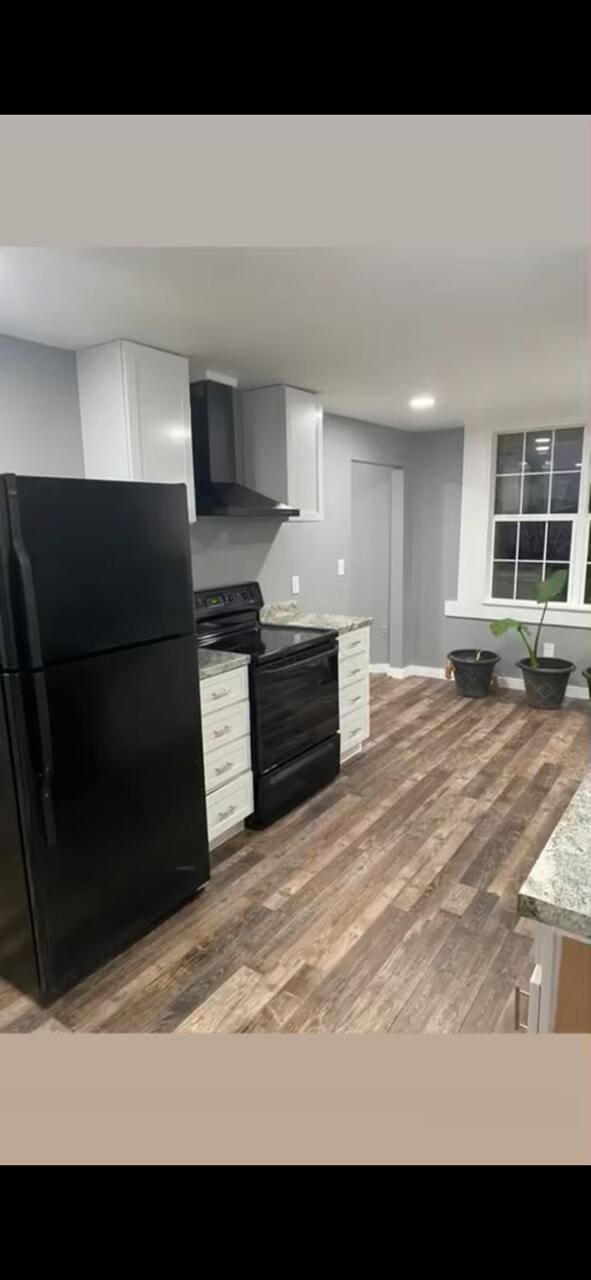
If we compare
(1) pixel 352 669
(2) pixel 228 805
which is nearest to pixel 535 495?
(1) pixel 352 669

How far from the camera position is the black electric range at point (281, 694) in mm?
3018

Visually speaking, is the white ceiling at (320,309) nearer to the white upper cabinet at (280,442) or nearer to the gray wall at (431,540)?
the white upper cabinet at (280,442)

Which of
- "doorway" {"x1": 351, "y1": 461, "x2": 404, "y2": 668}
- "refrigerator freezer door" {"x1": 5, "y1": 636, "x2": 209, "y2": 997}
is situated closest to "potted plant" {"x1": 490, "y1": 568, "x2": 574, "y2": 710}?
"doorway" {"x1": 351, "y1": 461, "x2": 404, "y2": 668}

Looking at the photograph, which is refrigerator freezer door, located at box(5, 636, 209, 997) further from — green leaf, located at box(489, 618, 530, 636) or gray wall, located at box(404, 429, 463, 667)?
gray wall, located at box(404, 429, 463, 667)

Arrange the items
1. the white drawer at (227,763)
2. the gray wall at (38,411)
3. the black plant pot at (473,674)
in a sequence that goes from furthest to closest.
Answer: the black plant pot at (473,674), the white drawer at (227,763), the gray wall at (38,411)

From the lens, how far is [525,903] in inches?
37.5

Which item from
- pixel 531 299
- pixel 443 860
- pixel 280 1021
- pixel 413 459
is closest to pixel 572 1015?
pixel 280 1021

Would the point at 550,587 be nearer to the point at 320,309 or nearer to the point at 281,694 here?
the point at 281,694

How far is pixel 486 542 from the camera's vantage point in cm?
534

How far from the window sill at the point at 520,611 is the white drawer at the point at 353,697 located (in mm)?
1990

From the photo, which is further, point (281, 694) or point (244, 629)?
point (244, 629)

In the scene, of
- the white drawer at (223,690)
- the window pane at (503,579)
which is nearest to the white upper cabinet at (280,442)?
the white drawer at (223,690)

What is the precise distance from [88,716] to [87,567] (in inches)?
18.5

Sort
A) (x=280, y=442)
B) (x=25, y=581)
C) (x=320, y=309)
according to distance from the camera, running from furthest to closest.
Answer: (x=280, y=442), (x=320, y=309), (x=25, y=581)
